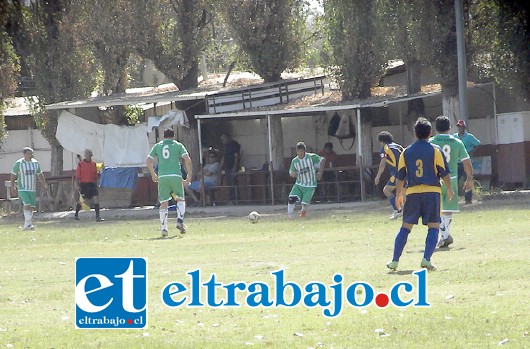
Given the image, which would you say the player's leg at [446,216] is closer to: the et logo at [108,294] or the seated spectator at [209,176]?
the et logo at [108,294]

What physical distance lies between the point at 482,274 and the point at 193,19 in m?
25.9

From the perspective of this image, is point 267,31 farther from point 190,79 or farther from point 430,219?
point 430,219

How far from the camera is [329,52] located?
114 ft

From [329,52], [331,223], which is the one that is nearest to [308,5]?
[329,52]

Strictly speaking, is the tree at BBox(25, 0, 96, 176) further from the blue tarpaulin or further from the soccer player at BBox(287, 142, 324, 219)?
the soccer player at BBox(287, 142, 324, 219)

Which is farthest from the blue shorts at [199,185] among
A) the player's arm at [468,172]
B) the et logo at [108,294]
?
the et logo at [108,294]

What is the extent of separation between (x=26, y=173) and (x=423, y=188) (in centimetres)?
1531

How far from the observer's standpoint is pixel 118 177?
3641 centimetres

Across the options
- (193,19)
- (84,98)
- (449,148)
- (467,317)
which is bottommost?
(467,317)

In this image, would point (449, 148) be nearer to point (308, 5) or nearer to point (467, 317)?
point (467, 317)

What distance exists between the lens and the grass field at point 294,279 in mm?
9531

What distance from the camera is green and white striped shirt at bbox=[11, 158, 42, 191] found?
88.2ft

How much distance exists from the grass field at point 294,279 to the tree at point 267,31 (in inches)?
466

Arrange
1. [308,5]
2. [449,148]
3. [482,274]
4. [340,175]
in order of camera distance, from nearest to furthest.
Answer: [482,274] → [449,148] → [340,175] → [308,5]
